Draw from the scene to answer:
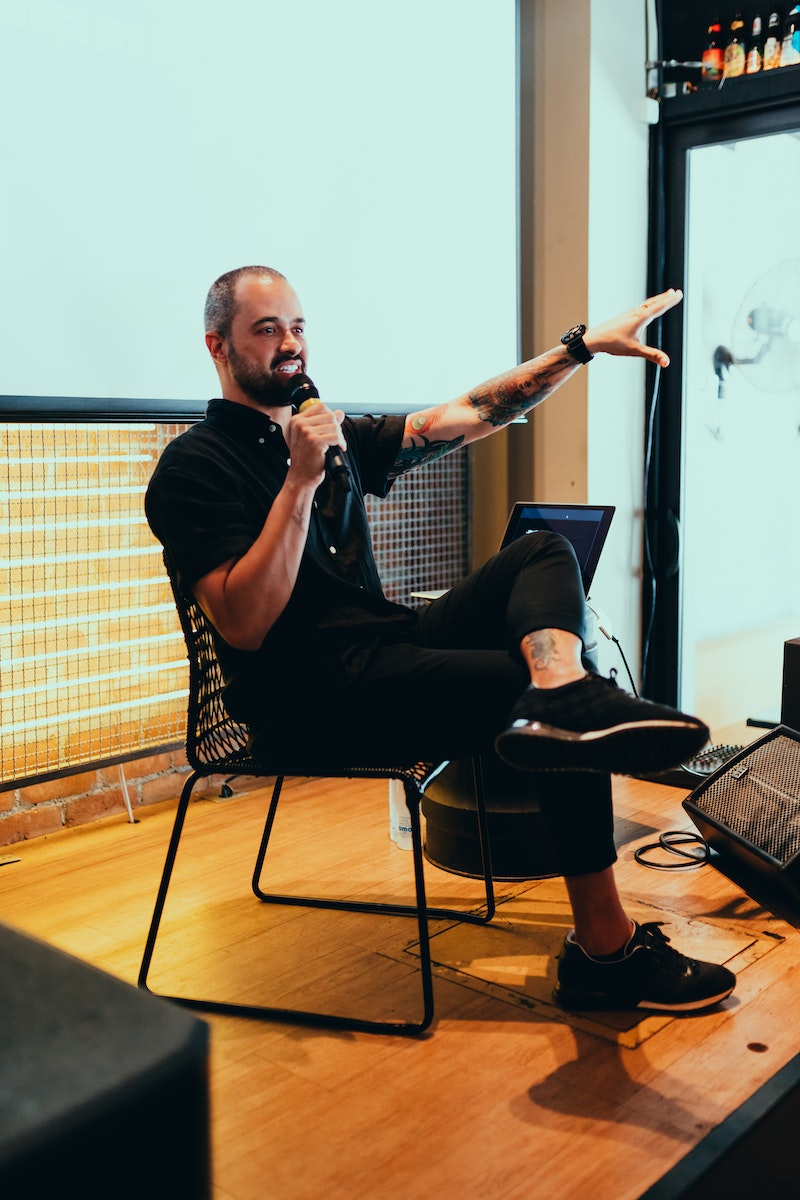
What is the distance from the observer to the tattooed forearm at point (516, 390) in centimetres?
219

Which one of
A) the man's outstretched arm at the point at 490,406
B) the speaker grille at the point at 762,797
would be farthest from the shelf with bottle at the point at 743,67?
the speaker grille at the point at 762,797

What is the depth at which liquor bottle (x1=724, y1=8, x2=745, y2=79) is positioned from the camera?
3275 mm

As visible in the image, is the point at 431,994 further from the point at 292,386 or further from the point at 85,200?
the point at 85,200

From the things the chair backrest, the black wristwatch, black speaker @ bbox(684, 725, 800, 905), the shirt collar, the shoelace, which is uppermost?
the black wristwatch

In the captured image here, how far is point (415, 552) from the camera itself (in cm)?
345

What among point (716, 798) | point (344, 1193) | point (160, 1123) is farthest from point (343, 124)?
point (160, 1123)

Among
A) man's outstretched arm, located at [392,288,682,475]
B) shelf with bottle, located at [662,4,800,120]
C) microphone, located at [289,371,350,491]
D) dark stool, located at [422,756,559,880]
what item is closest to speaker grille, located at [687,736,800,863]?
dark stool, located at [422,756,559,880]

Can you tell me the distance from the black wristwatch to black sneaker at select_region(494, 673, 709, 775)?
2.83 ft

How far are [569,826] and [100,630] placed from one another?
136 centimetres

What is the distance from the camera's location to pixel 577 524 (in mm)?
2525

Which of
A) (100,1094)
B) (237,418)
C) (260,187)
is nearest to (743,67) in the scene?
(260,187)

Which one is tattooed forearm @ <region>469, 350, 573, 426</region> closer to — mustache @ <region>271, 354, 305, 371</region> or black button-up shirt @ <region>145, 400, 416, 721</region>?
black button-up shirt @ <region>145, 400, 416, 721</region>

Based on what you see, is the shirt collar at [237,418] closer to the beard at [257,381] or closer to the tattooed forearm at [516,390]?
the beard at [257,381]

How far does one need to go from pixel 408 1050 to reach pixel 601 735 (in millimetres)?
608
